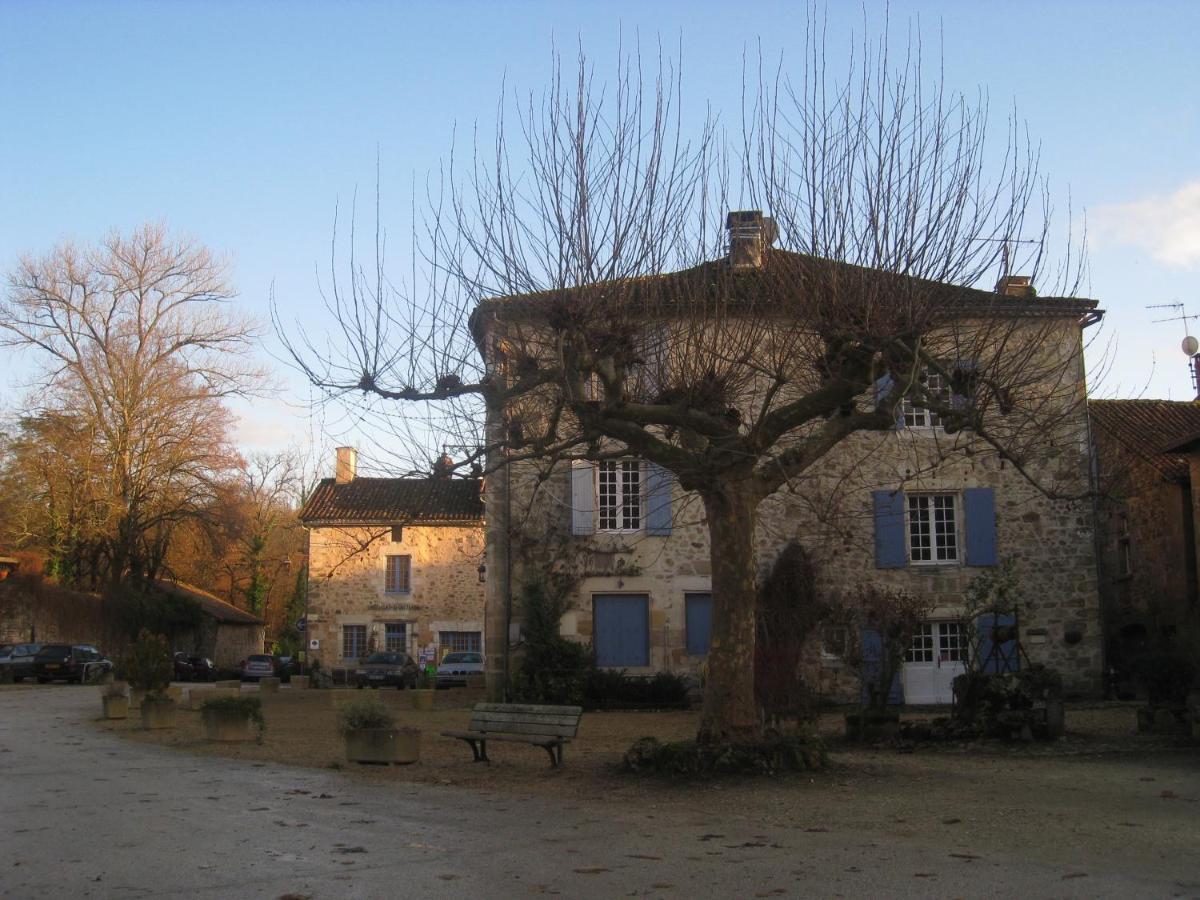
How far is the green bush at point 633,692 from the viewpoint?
21391mm

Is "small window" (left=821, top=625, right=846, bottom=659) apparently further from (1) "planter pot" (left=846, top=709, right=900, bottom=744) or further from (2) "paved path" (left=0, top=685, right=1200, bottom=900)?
(2) "paved path" (left=0, top=685, right=1200, bottom=900)

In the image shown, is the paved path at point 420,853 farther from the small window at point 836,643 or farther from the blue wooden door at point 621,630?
the blue wooden door at point 621,630

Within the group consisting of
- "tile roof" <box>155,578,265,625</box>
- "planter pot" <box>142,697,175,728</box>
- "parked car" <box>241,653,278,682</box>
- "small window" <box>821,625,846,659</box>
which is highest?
"tile roof" <box>155,578,265,625</box>

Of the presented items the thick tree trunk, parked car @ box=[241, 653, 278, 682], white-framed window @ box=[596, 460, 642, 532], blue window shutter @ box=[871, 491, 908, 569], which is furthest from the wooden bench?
parked car @ box=[241, 653, 278, 682]

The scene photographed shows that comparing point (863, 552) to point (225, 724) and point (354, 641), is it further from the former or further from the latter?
point (354, 641)

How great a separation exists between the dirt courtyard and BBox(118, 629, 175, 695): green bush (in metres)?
0.73

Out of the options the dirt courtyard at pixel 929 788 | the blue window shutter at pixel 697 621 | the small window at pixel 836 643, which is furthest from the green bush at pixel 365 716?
the blue window shutter at pixel 697 621

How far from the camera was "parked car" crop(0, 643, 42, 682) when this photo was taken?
34.4 metres

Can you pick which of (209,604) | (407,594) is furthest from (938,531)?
(209,604)

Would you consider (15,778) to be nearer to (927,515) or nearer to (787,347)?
(787,347)

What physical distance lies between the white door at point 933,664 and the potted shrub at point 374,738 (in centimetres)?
1266

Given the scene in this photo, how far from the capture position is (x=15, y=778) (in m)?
10.8

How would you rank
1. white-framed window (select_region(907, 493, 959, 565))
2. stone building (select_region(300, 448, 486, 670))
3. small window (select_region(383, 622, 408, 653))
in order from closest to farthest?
white-framed window (select_region(907, 493, 959, 565)), stone building (select_region(300, 448, 486, 670)), small window (select_region(383, 622, 408, 653))

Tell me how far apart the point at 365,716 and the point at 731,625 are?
12.6 ft
